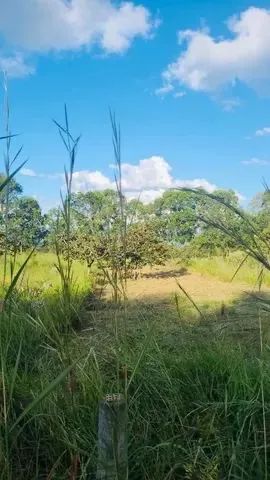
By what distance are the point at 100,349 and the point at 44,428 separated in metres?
0.85

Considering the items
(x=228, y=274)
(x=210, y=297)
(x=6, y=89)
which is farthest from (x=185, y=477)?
(x=228, y=274)

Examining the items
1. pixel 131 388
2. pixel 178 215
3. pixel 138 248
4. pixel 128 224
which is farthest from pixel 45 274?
pixel 178 215

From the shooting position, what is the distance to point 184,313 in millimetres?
4656

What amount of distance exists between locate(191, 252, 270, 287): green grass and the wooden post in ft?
19.1

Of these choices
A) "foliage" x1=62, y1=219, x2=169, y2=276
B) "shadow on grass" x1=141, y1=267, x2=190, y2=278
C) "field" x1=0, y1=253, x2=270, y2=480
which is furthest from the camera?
"foliage" x1=62, y1=219, x2=169, y2=276

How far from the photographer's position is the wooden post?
45.1 inches

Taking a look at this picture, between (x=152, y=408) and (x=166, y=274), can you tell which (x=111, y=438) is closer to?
(x=152, y=408)

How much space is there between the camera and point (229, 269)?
8.56 metres

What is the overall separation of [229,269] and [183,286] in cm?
171

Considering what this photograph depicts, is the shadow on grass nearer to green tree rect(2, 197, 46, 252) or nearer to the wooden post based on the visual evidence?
green tree rect(2, 197, 46, 252)

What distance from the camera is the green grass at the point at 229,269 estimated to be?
24.3ft

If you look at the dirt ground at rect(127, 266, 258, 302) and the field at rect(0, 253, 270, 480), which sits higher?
the dirt ground at rect(127, 266, 258, 302)

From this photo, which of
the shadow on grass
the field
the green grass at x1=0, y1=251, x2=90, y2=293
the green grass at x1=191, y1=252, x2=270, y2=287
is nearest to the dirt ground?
the shadow on grass

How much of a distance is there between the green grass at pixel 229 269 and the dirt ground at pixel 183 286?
0.16 m
